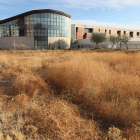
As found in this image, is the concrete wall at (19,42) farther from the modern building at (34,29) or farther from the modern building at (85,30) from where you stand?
the modern building at (85,30)

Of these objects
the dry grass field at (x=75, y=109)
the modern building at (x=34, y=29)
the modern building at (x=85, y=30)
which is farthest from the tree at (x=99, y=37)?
the dry grass field at (x=75, y=109)

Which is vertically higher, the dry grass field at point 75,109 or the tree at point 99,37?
the tree at point 99,37

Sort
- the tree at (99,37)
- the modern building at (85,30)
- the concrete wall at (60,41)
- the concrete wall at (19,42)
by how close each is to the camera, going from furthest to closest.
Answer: the modern building at (85,30)
the tree at (99,37)
the concrete wall at (60,41)
the concrete wall at (19,42)

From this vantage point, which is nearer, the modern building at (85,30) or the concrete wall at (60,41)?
the concrete wall at (60,41)

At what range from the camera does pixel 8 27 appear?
4016cm

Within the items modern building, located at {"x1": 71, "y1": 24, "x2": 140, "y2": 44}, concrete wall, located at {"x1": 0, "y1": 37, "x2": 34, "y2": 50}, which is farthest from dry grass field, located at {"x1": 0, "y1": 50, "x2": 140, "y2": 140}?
modern building, located at {"x1": 71, "y1": 24, "x2": 140, "y2": 44}

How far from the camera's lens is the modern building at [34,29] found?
3781cm

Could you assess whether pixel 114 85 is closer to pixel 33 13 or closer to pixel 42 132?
pixel 42 132

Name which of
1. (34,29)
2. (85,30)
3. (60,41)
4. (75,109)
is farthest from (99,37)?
(75,109)

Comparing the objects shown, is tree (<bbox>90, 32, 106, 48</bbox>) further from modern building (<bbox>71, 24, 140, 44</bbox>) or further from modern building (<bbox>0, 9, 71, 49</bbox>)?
modern building (<bbox>0, 9, 71, 49</bbox>)

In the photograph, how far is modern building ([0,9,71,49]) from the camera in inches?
1489

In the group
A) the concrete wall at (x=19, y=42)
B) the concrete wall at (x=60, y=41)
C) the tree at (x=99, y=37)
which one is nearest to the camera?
the concrete wall at (x=19, y=42)

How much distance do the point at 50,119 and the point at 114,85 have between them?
8.13ft

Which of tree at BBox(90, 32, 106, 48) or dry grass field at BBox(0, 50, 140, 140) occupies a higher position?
tree at BBox(90, 32, 106, 48)
